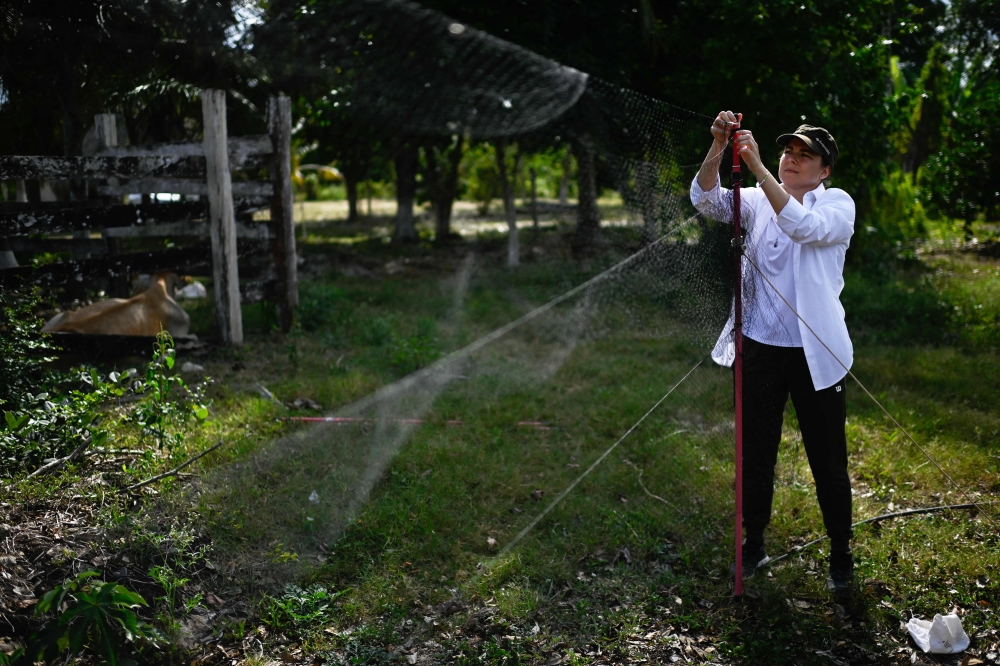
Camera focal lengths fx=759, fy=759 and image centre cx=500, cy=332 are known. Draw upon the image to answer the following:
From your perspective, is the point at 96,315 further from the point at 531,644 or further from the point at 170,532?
the point at 531,644

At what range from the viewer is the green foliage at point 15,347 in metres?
3.71

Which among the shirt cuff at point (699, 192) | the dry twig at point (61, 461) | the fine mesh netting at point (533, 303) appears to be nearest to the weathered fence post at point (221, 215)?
the fine mesh netting at point (533, 303)

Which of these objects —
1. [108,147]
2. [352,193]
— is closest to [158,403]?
[108,147]

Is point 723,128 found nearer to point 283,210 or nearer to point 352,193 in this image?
point 283,210

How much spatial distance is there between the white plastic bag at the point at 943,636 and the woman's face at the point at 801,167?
171 cm

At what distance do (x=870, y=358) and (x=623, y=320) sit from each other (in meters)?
2.17

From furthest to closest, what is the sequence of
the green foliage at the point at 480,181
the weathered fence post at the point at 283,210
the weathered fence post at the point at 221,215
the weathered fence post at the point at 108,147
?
1. the green foliage at the point at 480,181
2. the weathered fence post at the point at 108,147
3. the weathered fence post at the point at 283,210
4. the weathered fence post at the point at 221,215

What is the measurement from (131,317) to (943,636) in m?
5.39

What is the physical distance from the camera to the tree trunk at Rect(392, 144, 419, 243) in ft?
47.5

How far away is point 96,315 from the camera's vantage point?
5473 millimetres

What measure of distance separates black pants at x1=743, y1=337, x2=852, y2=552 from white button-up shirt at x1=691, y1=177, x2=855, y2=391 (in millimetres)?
82

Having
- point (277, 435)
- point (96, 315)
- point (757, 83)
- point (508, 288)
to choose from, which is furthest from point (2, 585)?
point (508, 288)

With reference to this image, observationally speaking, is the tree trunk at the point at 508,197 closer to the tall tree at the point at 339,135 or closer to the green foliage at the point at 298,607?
the tall tree at the point at 339,135

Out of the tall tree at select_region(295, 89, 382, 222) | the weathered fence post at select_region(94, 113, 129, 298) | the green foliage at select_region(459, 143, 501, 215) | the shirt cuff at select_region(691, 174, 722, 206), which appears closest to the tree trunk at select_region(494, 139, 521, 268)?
the tall tree at select_region(295, 89, 382, 222)
